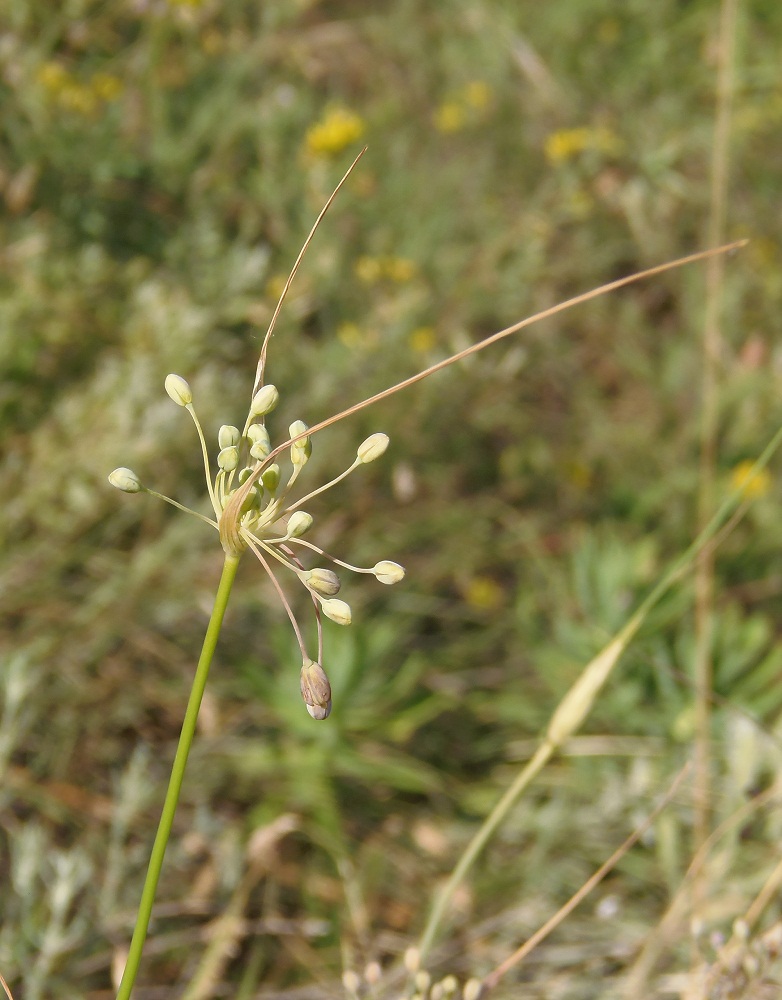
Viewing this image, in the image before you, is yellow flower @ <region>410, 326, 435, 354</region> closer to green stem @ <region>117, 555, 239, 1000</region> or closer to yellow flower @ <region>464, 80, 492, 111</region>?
yellow flower @ <region>464, 80, 492, 111</region>

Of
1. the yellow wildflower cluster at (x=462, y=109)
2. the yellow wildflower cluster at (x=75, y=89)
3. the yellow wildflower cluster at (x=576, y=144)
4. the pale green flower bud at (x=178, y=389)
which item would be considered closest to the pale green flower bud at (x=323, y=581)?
the pale green flower bud at (x=178, y=389)

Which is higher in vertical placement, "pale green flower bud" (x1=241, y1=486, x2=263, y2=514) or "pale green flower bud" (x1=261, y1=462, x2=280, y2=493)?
"pale green flower bud" (x1=241, y1=486, x2=263, y2=514)

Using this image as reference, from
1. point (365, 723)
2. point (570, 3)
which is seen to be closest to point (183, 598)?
point (365, 723)

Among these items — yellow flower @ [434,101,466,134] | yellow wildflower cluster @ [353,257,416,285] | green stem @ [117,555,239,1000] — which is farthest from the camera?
yellow flower @ [434,101,466,134]

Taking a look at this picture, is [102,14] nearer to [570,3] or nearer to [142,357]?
[142,357]

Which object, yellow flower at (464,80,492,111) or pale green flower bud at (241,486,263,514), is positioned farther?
yellow flower at (464,80,492,111)

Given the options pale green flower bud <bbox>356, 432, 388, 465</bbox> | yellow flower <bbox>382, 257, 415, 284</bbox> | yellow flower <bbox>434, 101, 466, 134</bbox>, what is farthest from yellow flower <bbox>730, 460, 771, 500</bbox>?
pale green flower bud <bbox>356, 432, 388, 465</bbox>

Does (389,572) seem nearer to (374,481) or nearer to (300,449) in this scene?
(300,449)
